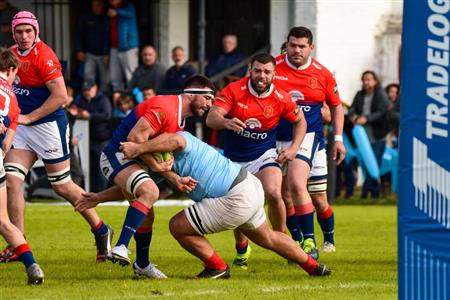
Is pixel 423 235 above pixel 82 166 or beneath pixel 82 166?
above

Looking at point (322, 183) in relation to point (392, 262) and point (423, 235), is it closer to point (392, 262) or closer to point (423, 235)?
point (392, 262)

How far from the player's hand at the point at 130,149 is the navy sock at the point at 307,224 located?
3174mm

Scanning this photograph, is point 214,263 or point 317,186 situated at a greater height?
point 317,186

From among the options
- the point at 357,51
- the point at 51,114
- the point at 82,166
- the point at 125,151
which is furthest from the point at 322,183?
the point at 357,51

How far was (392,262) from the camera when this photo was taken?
47.5 feet

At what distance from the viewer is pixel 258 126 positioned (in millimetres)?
13625

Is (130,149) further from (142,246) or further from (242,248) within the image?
(242,248)

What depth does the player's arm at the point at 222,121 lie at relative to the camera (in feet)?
43.5

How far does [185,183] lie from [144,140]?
0.52 meters

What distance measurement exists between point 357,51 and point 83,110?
21.6 ft

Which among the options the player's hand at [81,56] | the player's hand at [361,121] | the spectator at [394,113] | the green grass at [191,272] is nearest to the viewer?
the green grass at [191,272]

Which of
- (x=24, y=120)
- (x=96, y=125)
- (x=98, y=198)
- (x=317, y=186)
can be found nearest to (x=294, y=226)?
(x=317, y=186)

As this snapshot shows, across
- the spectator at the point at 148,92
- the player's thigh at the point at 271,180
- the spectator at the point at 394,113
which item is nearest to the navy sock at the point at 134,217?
the player's thigh at the point at 271,180

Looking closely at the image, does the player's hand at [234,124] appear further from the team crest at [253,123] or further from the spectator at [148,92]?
the spectator at [148,92]
